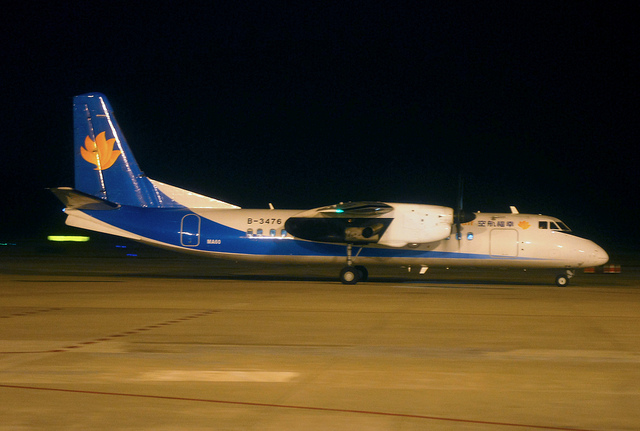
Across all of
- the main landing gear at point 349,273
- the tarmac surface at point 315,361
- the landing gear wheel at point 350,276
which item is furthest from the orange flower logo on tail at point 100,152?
the landing gear wheel at point 350,276

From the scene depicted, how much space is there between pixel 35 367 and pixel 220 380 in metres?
2.67

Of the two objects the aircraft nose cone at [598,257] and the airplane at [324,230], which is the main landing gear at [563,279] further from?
the aircraft nose cone at [598,257]

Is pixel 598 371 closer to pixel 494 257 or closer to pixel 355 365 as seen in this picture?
pixel 355 365

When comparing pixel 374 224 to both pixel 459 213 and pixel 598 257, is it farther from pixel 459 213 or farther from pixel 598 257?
pixel 598 257

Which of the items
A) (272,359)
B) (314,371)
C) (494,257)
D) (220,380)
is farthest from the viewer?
(494,257)

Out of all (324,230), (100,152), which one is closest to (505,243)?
(324,230)

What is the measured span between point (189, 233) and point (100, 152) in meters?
4.97

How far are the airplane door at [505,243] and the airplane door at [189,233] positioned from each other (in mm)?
10943

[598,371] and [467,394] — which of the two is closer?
[467,394]

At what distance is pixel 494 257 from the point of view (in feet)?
78.8

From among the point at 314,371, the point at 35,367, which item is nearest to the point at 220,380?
the point at 314,371

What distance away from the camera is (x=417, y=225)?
23.4 meters

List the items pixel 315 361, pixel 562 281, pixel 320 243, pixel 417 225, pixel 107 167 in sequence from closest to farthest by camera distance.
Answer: pixel 315 361 → pixel 417 225 → pixel 562 281 → pixel 320 243 → pixel 107 167

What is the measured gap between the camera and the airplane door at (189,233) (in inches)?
963
